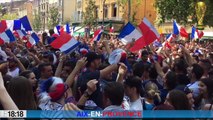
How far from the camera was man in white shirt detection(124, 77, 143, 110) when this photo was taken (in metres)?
5.25

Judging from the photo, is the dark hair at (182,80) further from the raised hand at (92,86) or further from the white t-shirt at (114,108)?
the white t-shirt at (114,108)

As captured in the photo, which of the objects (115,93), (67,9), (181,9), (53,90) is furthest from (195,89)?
(67,9)

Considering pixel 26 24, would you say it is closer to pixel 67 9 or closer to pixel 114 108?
pixel 114 108

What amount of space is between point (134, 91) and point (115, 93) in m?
0.89

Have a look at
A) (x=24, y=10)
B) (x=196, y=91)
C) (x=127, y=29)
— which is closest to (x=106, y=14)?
(x=127, y=29)

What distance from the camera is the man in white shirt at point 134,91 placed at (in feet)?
17.2

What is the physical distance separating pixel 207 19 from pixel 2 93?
1283 inches

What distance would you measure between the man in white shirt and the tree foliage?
29.4 m

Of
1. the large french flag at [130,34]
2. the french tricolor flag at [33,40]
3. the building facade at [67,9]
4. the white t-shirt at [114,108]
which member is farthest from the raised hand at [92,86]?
the building facade at [67,9]

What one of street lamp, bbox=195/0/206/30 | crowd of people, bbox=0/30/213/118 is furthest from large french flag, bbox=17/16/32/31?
street lamp, bbox=195/0/206/30

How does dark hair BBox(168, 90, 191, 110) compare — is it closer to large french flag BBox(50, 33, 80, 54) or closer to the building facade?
large french flag BBox(50, 33, 80, 54)

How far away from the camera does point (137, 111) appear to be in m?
4.82

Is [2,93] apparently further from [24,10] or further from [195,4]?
[24,10]

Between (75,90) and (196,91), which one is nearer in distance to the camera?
(75,90)
